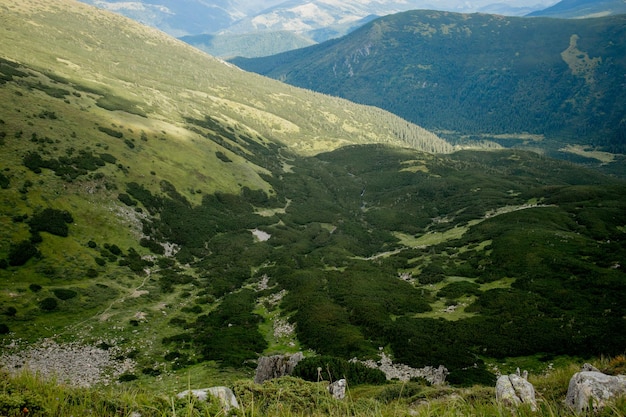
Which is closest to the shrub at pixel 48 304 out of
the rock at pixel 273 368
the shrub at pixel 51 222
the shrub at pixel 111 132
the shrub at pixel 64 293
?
the shrub at pixel 64 293

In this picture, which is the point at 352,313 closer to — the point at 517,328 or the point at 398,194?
the point at 517,328

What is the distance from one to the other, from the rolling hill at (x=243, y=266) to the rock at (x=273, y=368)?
776 cm


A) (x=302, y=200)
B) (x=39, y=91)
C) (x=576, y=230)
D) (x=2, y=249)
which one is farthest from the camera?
(x=302, y=200)

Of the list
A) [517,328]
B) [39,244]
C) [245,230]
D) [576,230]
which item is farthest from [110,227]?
[576,230]

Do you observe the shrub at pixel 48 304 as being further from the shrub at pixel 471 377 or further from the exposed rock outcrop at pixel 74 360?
the shrub at pixel 471 377

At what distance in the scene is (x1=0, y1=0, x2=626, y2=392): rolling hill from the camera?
38.9 m

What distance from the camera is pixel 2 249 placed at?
156ft

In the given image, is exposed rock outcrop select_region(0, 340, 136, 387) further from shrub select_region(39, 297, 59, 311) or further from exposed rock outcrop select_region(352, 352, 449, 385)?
exposed rock outcrop select_region(352, 352, 449, 385)

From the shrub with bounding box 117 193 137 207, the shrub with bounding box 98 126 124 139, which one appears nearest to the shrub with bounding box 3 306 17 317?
the shrub with bounding box 117 193 137 207

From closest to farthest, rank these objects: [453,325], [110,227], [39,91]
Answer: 1. [453,325]
2. [110,227]
3. [39,91]

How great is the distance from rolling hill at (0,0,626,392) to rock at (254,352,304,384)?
7764 mm

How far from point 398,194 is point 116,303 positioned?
112 meters

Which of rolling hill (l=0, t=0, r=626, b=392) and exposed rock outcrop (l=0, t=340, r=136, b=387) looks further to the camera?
rolling hill (l=0, t=0, r=626, b=392)

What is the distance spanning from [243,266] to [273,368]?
152ft
